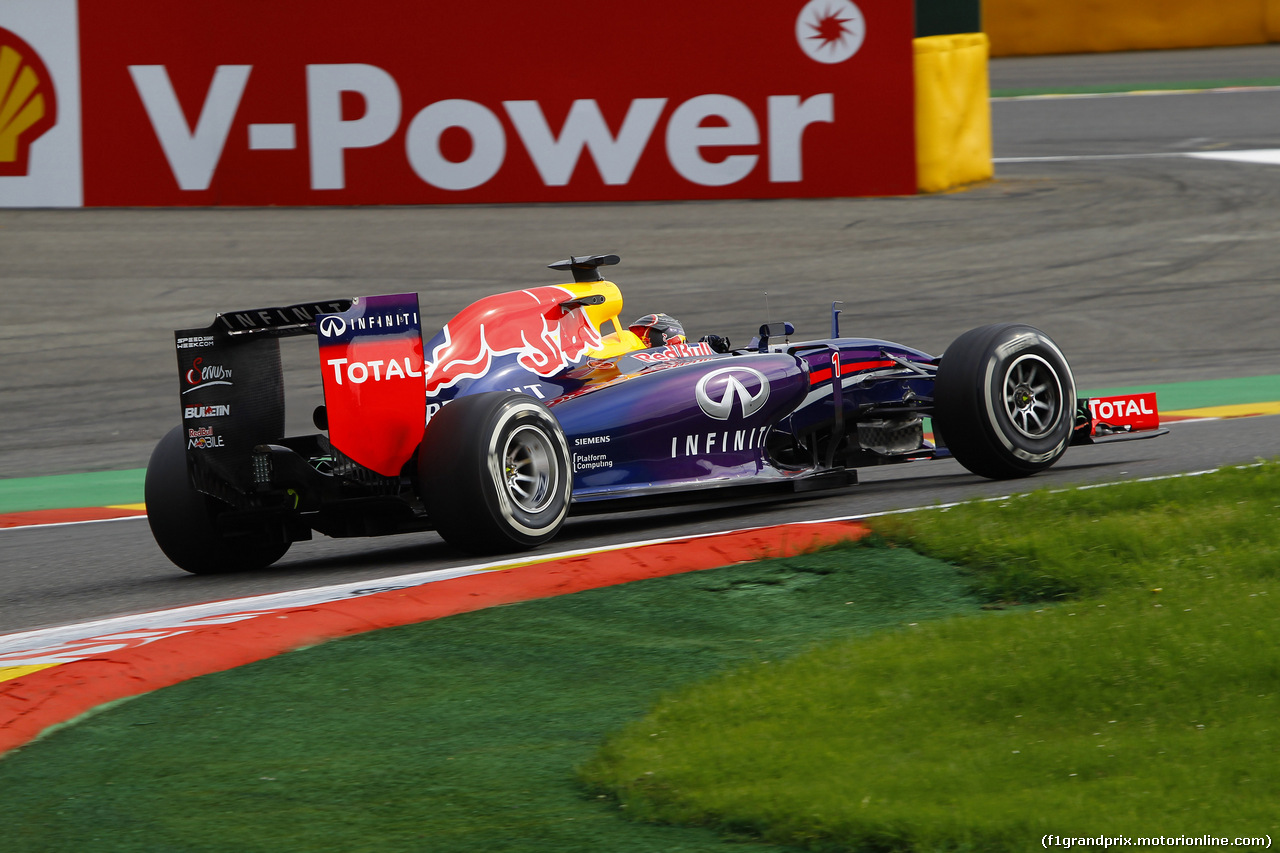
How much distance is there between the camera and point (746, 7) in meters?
18.5

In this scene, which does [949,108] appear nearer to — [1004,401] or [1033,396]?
[1033,396]

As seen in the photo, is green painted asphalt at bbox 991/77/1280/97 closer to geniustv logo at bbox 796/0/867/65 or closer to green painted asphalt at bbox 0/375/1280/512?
geniustv logo at bbox 796/0/867/65

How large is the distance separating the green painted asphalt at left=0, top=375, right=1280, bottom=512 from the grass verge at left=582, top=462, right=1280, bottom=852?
21.4 feet

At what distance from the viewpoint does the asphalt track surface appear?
14.2 metres

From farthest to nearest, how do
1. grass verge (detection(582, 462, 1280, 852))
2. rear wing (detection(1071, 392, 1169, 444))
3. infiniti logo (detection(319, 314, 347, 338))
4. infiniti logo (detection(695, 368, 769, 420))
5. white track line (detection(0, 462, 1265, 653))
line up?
rear wing (detection(1071, 392, 1169, 444)) < infiniti logo (detection(695, 368, 769, 420)) < infiniti logo (detection(319, 314, 347, 338)) < white track line (detection(0, 462, 1265, 653)) < grass verge (detection(582, 462, 1280, 852))

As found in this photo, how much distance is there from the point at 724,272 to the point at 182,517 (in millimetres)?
9959

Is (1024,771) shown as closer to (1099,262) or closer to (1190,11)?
(1099,262)

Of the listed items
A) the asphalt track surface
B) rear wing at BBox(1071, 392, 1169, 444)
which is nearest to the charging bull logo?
the asphalt track surface

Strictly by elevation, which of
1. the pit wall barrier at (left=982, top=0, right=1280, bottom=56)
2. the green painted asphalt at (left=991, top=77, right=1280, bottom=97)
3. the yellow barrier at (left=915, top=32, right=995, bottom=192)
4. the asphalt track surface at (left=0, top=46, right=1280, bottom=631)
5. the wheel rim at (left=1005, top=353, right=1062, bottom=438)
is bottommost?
the wheel rim at (left=1005, top=353, right=1062, bottom=438)

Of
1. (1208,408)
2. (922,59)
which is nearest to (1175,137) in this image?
(922,59)

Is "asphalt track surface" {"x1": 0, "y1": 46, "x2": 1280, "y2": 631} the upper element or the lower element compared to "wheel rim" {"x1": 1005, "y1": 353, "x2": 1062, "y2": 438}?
upper

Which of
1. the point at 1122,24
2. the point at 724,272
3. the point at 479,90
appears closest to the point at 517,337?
the point at 724,272

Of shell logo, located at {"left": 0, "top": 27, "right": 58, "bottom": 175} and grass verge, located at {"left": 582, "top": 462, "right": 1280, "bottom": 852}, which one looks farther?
shell logo, located at {"left": 0, "top": 27, "right": 58, "bottom": 175}

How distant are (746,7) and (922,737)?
1506cm
